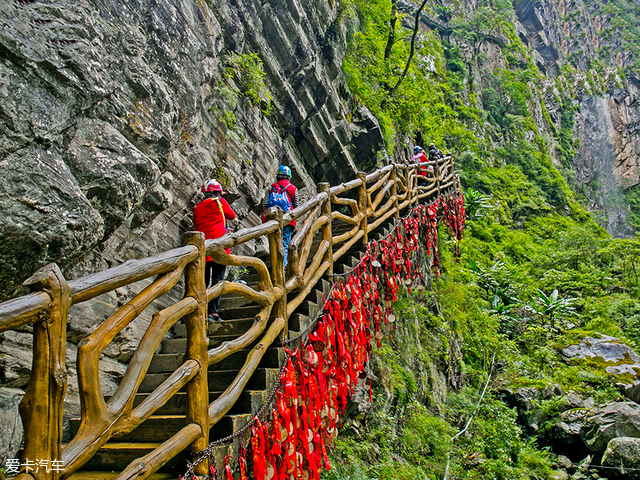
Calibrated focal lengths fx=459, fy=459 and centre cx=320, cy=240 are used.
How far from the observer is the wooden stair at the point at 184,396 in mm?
2889

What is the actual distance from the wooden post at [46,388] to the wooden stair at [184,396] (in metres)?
0.98

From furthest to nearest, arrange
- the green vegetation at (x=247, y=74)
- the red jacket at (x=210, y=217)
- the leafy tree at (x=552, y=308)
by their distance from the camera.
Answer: the leafy tree at (x=552, y=308) < the green vegetation at (x=247, y=74) < the red jacket at (x=210, y=217)

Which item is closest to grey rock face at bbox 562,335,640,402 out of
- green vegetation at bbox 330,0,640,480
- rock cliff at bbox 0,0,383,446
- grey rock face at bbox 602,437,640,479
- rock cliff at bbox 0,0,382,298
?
green vegetation at bbox 330,0,640,480

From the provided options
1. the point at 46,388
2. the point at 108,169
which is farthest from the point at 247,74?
the point at 46,388

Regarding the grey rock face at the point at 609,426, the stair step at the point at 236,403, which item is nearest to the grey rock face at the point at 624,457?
the grey rock face at the point at 609,426

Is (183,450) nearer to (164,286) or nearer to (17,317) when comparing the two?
(164,286)

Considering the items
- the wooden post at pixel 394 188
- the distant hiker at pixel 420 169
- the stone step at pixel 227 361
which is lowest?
the stone step at pixel 227 361

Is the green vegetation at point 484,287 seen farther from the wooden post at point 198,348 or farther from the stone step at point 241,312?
the wooden post at point 198,348

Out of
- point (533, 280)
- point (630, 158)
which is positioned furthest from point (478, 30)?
point (533, 280)

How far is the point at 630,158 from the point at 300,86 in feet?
94.4

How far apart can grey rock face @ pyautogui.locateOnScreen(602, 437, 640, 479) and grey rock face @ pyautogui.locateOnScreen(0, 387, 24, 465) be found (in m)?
7.74

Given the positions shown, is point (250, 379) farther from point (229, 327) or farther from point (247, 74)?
point (247, 74)

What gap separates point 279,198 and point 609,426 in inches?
254

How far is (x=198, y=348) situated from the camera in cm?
302
